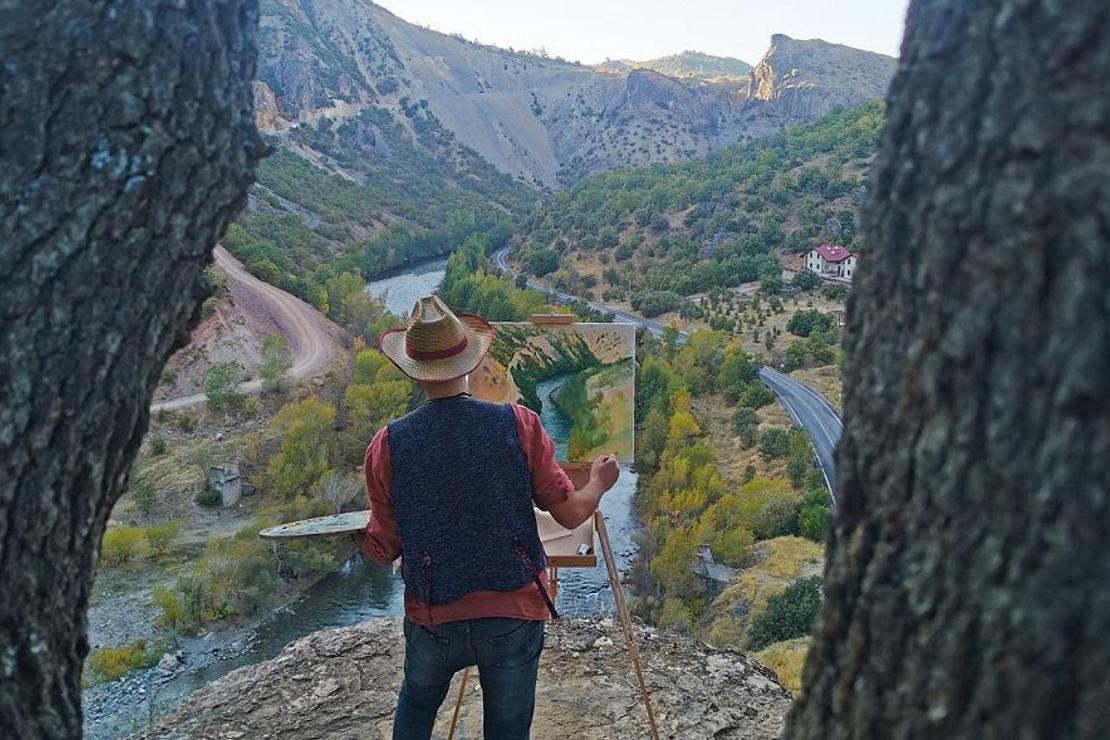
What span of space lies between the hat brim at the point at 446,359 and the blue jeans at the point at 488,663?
0.57 metres

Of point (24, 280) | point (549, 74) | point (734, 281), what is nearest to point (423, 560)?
point (24, 280)

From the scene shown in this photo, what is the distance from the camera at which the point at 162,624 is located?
1147 cm

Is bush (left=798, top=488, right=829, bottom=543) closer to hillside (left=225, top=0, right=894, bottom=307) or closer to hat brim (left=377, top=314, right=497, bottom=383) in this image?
hat brim (left=377, top=314, right=497, bottom=383)

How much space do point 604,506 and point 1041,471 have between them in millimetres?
14493

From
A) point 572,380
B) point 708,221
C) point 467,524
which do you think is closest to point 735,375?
point 708,221

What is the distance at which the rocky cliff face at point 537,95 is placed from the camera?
57.8m

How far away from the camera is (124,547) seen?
13133 mm

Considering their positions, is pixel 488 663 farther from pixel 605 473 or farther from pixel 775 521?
pixel 775 521

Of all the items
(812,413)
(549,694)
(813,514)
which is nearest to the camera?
(549,694)

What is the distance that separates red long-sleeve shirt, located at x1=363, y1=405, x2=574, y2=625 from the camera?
2.05m

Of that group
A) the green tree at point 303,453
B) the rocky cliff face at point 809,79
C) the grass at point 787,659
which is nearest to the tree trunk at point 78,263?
the grass at point 787,659

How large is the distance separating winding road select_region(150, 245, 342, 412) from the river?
787 cm

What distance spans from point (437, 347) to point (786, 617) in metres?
8.46

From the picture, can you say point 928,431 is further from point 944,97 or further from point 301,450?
point 301,450
